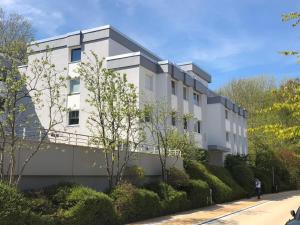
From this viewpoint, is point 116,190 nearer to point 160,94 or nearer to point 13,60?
point 13,60

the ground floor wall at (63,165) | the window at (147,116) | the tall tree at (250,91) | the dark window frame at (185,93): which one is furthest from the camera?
the tall tree at (250,91)

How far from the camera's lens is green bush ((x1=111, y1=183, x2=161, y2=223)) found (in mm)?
19656

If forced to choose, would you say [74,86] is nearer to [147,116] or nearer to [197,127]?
[147,116]

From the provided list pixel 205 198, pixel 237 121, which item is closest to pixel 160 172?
pixel 205 198

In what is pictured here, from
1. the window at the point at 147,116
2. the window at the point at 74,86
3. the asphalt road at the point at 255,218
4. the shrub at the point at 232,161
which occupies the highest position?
the window at the point at 74,86

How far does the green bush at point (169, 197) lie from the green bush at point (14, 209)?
9.49 metres

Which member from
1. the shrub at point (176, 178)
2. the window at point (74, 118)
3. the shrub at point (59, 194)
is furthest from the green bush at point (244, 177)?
the shrub at point (59, 194)

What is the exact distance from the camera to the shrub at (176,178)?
26.4 m

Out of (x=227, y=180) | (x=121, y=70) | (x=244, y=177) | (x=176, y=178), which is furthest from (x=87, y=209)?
(x=244, y=177)

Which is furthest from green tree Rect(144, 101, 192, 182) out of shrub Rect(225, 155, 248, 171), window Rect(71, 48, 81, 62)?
shrub Rect(225, 155, 248, 171)

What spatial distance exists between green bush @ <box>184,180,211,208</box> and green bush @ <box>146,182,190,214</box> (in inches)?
55.8

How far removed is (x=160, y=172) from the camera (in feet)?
90.0

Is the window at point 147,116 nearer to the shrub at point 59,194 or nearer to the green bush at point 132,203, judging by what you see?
the green bush at point 132,203

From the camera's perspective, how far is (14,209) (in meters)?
14.1
